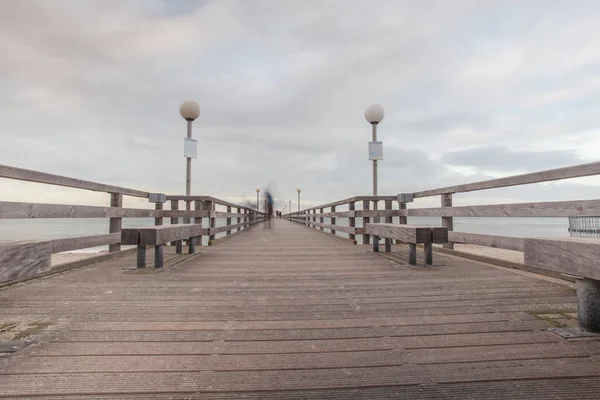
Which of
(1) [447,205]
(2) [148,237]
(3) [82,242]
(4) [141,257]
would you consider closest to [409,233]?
(1) [447,205]

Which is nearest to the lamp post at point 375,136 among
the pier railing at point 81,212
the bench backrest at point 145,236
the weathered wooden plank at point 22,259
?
the pier railing at point 81,212

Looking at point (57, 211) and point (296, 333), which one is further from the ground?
→ point (57, 211)

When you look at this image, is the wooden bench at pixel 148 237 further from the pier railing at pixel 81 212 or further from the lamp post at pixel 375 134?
the lamp post at pixel 375 134

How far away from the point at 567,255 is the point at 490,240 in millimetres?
2337

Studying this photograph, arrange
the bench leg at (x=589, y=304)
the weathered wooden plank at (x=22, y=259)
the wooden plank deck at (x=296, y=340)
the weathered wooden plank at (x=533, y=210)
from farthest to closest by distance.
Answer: the weathered wooden plank at (x=533, y=210) < the bench leg at (x=589, y=304) < the weathered wooden plank at (x=22, y=259) < the wooden plank deck at (x=296, y=340)

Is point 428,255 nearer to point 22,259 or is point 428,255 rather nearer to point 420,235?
point 420,235

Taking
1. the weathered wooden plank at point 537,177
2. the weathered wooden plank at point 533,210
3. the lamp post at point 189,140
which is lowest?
the weathered wooden plank at point 533,210

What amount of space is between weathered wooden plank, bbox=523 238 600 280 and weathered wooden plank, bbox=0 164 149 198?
4.19m

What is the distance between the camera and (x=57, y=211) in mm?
3260

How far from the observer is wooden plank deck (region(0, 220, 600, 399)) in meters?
1.13

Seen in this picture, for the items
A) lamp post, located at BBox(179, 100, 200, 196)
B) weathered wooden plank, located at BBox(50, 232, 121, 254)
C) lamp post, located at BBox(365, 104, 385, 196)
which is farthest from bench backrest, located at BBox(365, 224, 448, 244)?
lamp post, located at BBox(179, 100, 200, 196)

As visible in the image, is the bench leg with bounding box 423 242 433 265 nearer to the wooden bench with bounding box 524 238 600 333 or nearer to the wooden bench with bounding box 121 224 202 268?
the wooden bench with bounding box 524 238 600 333

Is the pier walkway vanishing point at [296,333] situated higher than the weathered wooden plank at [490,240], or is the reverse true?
the weathered wooden plank at [490,240]

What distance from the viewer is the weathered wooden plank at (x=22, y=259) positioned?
130 centimetres
